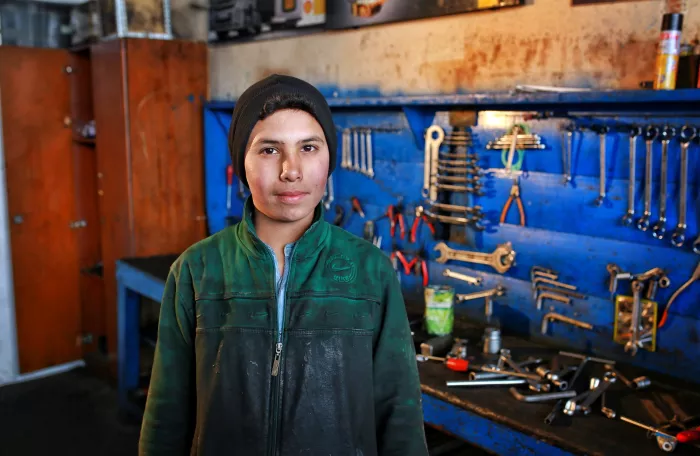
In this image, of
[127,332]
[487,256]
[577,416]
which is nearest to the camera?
[577,416]

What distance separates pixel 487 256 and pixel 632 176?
55 centimetres

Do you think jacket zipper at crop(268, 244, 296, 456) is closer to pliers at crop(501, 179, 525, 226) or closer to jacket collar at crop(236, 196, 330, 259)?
jacket collar at crop(236, 196, 330, 259)

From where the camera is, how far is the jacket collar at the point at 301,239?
107 cm

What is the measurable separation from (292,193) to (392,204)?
1437 millimetres

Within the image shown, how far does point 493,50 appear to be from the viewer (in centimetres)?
204

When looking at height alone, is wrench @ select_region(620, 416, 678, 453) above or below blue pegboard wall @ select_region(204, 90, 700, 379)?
below

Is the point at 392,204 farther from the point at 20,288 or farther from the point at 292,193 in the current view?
the point at 20,288

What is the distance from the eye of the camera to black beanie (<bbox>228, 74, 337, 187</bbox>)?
103 centimetres

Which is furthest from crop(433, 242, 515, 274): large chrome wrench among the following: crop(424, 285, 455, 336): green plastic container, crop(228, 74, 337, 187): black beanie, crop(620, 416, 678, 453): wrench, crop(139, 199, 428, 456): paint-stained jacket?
crop(228, 74, 337, 187): black beanie

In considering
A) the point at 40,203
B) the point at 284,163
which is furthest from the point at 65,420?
the point at 284,163

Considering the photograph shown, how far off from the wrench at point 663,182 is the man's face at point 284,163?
3.43 feet

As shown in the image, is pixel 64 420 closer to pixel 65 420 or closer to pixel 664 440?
pixel 65 420

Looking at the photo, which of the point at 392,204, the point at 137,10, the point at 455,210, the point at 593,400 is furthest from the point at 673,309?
the point at 137,10

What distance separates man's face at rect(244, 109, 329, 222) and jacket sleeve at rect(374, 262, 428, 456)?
0.21 meters
